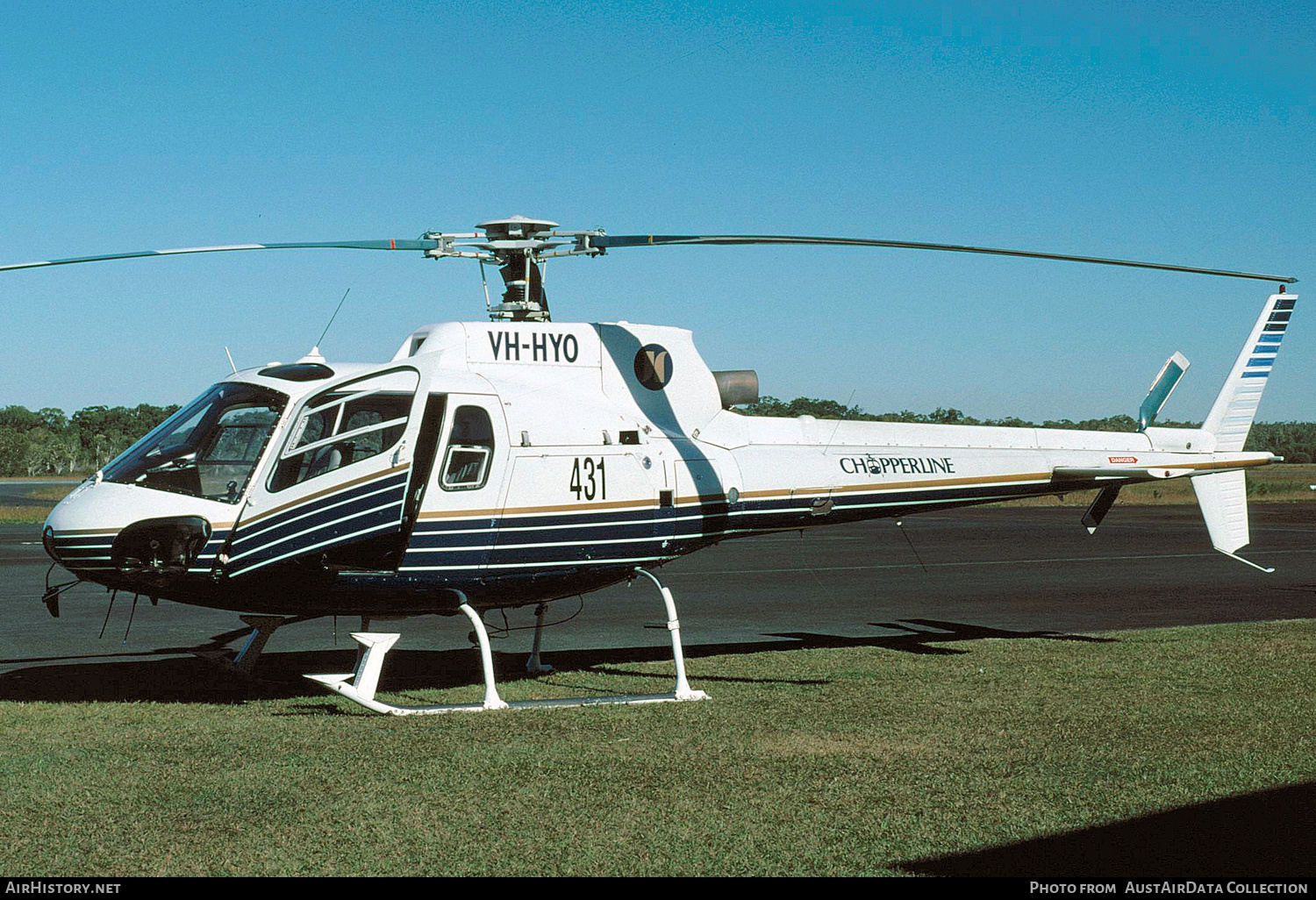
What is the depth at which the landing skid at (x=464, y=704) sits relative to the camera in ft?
30.6

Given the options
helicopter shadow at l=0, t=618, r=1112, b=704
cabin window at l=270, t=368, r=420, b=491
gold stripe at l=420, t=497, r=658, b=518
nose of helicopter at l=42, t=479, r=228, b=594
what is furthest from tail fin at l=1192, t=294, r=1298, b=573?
nose of helicopter at l=42, t=479, r=228, b=594

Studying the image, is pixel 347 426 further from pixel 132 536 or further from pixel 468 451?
pixel 132 536

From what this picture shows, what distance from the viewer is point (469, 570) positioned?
32.9 ft

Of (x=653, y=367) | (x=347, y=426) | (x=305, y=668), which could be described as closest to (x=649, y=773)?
(x=347, y=426)

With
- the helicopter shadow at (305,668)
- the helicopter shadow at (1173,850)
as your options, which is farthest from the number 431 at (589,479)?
the helicopter shadow at (1173,850)

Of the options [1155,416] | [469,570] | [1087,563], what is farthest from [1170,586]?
[469,570]

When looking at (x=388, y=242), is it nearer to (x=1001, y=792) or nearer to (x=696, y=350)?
(x=696, y=350)

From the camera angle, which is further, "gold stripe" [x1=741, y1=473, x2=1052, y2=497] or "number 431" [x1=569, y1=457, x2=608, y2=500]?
"gold stripe" [x1=741, y1=473, x2=1052, y2=497]

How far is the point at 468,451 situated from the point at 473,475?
22 centimetres

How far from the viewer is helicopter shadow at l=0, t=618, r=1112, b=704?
10.7 m

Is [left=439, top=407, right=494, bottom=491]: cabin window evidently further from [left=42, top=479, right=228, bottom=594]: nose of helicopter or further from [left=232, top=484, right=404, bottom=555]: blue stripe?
[left=42, top=479, right=228, bottom=594]: nose of helicopter

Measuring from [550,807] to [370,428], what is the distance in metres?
3.92

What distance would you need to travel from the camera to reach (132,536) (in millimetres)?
8891

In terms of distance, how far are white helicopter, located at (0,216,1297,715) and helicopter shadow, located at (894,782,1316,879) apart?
14.5ft
